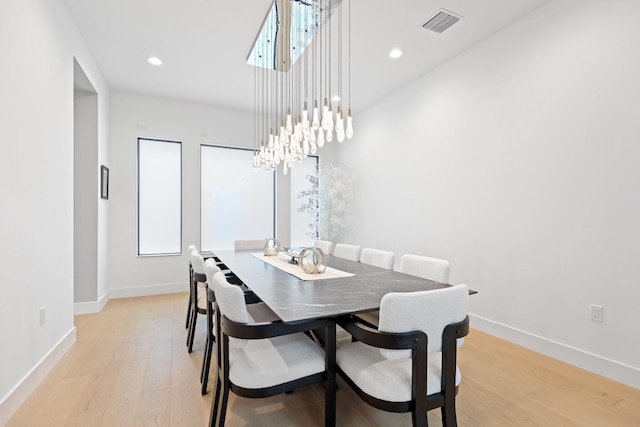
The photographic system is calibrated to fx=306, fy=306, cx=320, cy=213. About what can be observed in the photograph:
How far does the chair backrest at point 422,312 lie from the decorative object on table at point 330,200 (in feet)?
13.2

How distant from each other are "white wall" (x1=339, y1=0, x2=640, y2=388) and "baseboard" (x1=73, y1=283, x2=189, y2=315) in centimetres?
378

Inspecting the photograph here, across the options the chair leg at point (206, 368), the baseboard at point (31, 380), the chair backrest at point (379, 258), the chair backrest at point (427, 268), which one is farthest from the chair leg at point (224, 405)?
the chair backrest at point (379, 258)

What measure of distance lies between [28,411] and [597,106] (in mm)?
4571

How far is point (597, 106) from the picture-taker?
244 cm

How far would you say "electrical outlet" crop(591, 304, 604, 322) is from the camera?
241 centimetres

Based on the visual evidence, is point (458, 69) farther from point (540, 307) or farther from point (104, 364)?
point (104, 364)

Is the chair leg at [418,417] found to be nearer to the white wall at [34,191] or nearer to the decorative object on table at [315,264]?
the decorative object on table at [315,264]

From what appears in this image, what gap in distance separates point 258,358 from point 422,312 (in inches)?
34.6

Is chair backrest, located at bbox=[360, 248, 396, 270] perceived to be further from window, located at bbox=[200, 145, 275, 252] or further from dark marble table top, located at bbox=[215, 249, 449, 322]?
window, located at bbox=[200, 145, 275, 252]

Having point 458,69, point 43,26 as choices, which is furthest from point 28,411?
point 458,69

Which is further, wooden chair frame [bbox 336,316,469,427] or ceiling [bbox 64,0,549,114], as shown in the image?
ceiling [bbox 64,0,549,114]

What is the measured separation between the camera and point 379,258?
120 inches

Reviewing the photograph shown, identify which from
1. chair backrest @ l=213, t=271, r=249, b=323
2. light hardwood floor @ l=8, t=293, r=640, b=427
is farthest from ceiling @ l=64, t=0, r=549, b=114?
light hardwood floor @ l=8, t=293, r=640, b=427

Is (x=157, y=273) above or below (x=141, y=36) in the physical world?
below
